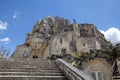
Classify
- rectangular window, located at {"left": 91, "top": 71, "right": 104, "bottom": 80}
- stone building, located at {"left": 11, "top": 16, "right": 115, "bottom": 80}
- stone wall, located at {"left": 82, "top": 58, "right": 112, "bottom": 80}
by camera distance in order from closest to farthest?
rectangular window, located at {"left": 91, "top": 71, "right": 104, "bottom": 80}, stone wall, located at {"left": 82, "top": 58, "right": 112, "bottom": 80}, stone building, located at {"left": 11, "top": 16, "right": 115, "bottom": 80}

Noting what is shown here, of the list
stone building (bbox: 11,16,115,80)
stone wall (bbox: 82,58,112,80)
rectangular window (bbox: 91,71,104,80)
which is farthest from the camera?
stone building (bbox: 11,16,115,80)

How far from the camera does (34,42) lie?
48.8m

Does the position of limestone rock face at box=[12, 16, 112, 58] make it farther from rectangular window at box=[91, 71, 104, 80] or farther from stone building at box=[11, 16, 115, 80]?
rectangular window at box=[91, 71, 104, 80]

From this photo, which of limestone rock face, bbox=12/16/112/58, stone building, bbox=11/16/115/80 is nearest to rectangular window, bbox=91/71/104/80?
stone building, bbox=11/16/115/80

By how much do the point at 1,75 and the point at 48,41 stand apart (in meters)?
39.4

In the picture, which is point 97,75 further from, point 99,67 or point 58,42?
point 58,42

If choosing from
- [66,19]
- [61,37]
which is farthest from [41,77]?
[66,19]

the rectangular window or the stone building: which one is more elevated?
the stone building

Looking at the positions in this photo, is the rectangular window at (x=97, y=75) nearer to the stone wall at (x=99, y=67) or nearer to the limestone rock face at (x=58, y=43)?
the stone wall at (x=99, y=67)

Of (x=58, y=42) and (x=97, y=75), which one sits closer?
(x=97, y=75)

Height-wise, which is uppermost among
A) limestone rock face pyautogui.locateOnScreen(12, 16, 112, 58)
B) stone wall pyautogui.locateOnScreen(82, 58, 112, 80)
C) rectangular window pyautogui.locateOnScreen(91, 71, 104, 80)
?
limestone rock face pyautogui.locateOnScreen(12, 16, 112, 58)

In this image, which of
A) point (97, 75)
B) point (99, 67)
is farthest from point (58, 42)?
point (97, 75)

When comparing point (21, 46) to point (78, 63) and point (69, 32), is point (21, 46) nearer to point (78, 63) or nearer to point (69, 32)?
point (69, 32)

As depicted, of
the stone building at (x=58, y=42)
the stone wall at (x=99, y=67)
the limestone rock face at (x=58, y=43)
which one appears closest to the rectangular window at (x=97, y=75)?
the stone wall at (x=99, y=67)
